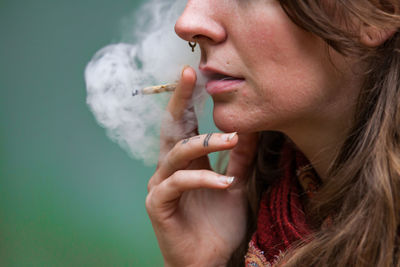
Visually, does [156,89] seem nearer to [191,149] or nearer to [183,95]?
[183,95]

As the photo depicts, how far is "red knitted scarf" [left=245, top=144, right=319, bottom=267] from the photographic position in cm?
104

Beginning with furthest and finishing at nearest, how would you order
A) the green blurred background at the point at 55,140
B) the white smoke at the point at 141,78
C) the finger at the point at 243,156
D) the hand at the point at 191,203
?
1. the green blurred background at the point at 55,140
2. the finger at the point at 243,156
3. the white smoke at the point at 141,78
4. the hand at the point at 191,203

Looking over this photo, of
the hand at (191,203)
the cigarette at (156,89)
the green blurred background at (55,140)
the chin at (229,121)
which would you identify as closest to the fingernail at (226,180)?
the hand at (191,203)

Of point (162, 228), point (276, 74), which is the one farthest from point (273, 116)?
point (162, 228)

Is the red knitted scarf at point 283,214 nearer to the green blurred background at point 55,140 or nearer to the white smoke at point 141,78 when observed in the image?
the white smoke at point 141,78

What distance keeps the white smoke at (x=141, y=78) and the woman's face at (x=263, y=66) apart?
179 mm

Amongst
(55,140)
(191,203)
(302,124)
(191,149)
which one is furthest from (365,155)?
(55,140)

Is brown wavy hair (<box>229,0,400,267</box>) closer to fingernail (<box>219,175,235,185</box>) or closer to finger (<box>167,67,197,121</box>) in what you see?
fingernail (<box>219,175,235,185</box>)

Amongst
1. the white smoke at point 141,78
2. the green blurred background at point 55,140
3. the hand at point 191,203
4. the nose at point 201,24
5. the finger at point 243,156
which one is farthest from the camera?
the green blurred background at point 55,140

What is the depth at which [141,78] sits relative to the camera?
3.83ft

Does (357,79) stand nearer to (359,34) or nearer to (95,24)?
(359,34)

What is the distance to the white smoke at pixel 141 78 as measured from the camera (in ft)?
3.82

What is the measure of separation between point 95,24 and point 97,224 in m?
1.00

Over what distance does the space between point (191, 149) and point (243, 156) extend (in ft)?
1.26
